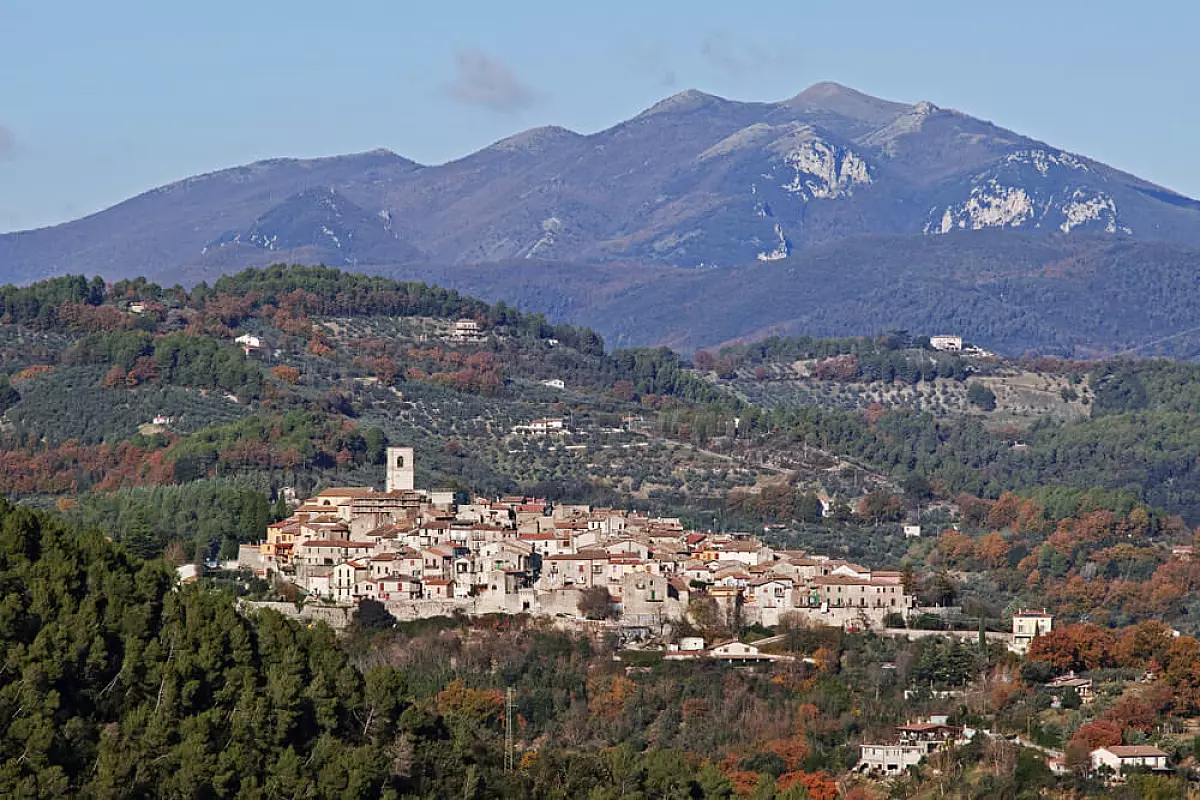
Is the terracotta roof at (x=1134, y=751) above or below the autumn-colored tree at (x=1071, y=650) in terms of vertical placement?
below

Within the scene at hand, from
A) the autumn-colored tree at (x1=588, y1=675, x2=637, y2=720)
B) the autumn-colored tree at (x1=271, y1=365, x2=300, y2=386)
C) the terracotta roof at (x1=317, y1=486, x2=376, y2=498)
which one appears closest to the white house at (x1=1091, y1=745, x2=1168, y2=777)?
the autumn-colored tree at (x1=588, y1=675, x2=637, y2=720)

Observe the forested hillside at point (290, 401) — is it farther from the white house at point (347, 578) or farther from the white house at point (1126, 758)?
the white house at point (1126, 758)

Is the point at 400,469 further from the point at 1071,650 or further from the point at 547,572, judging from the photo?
the point at 1071,650

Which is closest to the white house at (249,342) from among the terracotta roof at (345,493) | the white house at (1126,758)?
the terracotta roof at (345,493)

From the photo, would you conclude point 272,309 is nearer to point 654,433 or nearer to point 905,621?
point 654,433

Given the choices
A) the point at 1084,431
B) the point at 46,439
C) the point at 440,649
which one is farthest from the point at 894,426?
the point at 440,649
